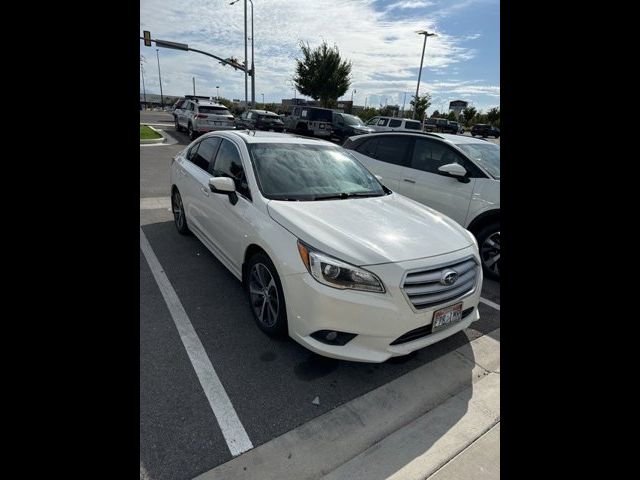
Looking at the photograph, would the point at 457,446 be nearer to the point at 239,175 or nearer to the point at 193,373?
the point at 193,373

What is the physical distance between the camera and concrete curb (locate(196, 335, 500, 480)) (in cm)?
200

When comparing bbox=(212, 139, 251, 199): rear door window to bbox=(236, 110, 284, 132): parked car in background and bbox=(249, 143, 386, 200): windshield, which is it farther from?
bbox=(236, 110, 284, 132): parked car in background

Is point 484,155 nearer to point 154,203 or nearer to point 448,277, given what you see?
point 448,277

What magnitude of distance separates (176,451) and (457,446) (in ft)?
5.31

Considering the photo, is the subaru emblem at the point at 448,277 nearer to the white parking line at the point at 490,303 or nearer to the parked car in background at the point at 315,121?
the white parking line at the point at 490,303

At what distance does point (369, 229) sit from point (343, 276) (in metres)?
0.56

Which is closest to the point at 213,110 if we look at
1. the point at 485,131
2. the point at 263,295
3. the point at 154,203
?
the point at 154,203

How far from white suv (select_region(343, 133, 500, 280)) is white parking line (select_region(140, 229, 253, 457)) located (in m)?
3.55
